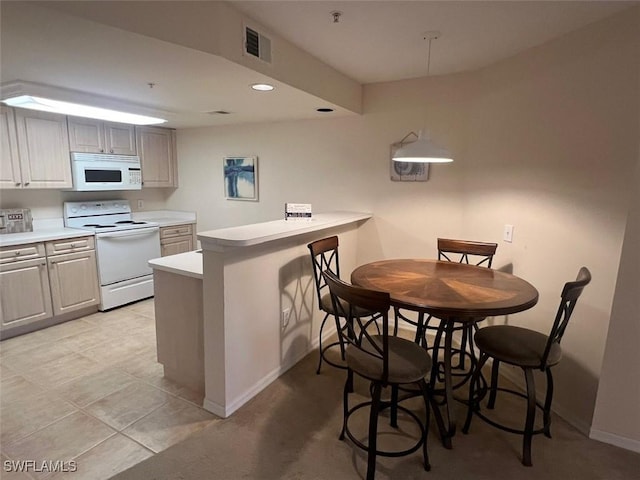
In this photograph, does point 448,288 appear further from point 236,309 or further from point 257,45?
point 257,45

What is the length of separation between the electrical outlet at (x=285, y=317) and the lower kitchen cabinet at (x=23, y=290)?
2417 mm

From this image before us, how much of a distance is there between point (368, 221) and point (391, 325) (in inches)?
43.1

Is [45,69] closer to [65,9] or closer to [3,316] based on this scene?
[65,9]

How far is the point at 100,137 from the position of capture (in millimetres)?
4051

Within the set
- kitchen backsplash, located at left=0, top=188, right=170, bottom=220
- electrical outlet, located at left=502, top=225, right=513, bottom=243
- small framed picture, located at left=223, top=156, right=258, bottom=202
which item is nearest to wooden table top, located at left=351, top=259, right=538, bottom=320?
electrical outlet, located at left=502, top=225, right=513, bottom=243

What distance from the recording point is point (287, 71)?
2.47m

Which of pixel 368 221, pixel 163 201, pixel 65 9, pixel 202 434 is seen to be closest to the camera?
pixel 65 9

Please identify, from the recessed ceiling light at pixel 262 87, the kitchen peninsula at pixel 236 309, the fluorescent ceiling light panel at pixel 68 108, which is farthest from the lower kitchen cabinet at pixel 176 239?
the recessed ceiling light at pixel 262 87

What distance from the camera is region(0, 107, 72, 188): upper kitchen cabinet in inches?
131

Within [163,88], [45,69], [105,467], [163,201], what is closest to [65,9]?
[45,69]

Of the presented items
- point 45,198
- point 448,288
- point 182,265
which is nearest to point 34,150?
point 45,198

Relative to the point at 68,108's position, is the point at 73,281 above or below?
below

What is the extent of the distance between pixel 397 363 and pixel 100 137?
3982 mm

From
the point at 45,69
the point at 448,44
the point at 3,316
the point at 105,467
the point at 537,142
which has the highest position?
the point at 448,44
